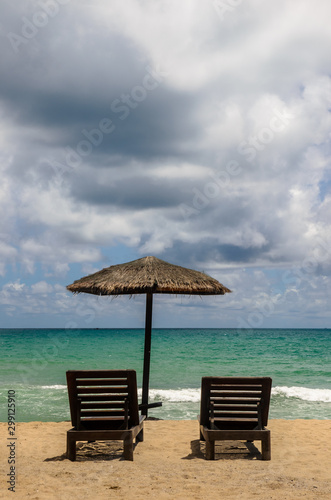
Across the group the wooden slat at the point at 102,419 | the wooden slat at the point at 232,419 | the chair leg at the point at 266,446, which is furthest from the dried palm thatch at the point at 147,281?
the chair leg at the point at 266,446

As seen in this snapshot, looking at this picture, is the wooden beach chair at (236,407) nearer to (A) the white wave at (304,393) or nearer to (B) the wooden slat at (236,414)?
(B) the wooden slat at (236,414)

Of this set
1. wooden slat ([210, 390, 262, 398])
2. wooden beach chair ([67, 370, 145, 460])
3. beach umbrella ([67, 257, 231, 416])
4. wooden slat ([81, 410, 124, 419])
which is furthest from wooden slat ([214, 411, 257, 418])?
beach umbrella ([67, 257, 231, 416])

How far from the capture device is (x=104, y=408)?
5578 mm

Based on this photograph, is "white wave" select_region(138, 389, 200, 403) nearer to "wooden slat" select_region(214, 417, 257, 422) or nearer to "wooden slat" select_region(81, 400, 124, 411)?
"wooden slat" select_region(214, 417, 257, 422)

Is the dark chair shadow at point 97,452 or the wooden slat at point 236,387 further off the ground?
the wooden slat at point 236,387

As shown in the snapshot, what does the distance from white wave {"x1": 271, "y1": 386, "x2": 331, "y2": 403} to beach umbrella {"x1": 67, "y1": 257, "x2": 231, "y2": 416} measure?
24.8 ft

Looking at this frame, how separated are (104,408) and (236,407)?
1.71 meters

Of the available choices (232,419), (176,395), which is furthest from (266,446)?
(176,395)

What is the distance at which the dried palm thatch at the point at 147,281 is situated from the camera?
22.7 feet

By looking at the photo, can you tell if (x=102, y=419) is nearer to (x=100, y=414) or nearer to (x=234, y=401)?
(x=100, y=414)

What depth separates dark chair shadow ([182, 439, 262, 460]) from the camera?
597cm

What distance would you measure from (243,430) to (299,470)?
773 mm

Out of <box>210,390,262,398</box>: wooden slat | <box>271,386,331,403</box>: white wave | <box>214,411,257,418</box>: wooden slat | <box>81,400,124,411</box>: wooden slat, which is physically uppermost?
<box>210,390,262,398</box>: wooden slat

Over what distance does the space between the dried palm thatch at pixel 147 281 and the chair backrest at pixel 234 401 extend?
168cm
